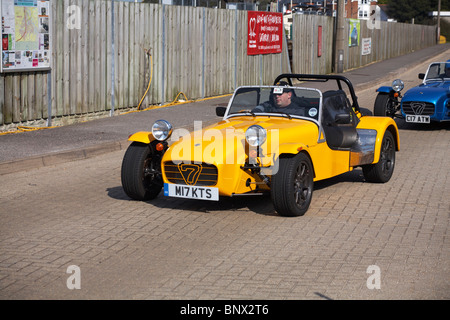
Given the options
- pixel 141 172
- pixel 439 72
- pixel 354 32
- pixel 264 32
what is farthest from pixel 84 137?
pixel 354 32

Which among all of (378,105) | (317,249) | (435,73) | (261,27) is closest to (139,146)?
(317,249)

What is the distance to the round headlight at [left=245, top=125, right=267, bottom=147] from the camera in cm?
810

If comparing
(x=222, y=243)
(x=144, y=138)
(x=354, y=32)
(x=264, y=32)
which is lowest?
(x=222, y=243)

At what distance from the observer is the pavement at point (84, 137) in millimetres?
11664

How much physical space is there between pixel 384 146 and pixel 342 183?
2.51ft

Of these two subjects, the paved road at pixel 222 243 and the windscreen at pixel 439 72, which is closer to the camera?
the paved road at pixel 222 243

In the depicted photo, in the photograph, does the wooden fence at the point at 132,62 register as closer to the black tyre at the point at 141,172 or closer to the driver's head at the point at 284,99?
the black tyre at the point at 141,172

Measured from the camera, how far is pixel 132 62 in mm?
17562

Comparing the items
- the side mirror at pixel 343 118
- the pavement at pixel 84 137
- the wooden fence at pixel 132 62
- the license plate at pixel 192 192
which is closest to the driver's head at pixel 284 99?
the side mirror at pixel 343 118

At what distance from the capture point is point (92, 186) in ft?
33.0

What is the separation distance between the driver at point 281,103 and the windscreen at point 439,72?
27.8 feet

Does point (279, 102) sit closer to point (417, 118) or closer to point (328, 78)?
point (328, 78)

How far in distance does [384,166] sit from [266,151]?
288 centimetres
